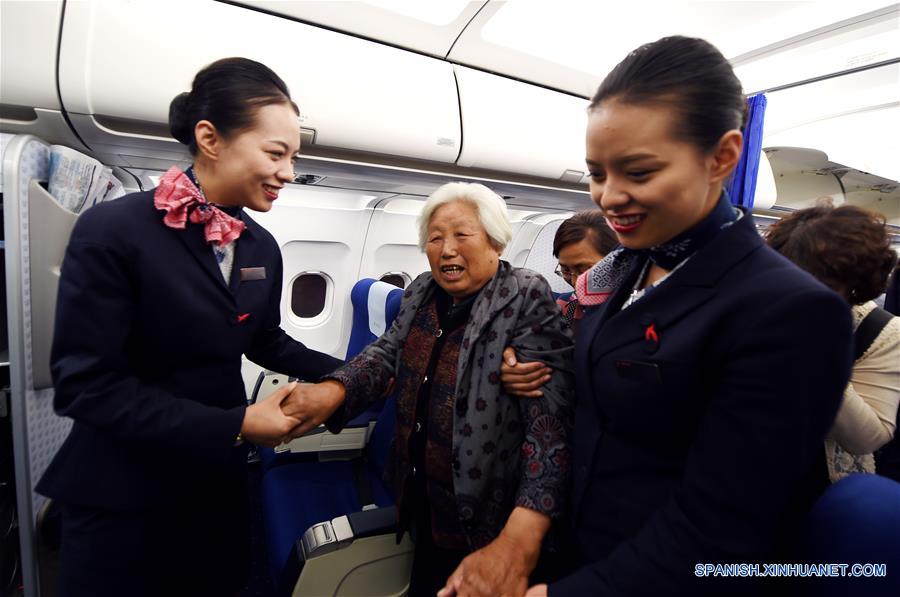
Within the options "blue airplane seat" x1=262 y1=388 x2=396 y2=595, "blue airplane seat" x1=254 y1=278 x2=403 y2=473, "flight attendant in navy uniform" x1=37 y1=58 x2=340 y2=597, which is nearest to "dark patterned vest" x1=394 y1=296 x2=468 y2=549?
"flight attendant in navy uniform" x1=37 y1=58 x2=340 y2=597

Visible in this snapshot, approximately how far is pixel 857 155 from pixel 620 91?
4848 mm

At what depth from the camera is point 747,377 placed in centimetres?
68

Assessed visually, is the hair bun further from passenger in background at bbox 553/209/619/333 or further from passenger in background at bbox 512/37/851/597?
passenger in background at bbox 553/209/619/333

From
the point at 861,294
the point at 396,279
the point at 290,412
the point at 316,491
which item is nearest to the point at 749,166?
the point at 861,294

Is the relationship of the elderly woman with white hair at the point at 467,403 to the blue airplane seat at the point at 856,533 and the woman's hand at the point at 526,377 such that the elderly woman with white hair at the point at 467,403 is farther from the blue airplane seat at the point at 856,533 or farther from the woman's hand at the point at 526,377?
the blue airplane seat at the point at 856,533

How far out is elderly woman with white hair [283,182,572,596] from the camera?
1161mm

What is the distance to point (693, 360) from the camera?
0.76m

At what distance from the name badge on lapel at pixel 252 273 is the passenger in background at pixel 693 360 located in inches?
42.6

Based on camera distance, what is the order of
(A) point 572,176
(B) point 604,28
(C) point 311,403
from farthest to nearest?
(A) point 572,176
(B) point 604,28
(C) point 311,403

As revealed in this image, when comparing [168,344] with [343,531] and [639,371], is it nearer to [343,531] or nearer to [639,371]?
[343,531]

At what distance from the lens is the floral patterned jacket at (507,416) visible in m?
1.19

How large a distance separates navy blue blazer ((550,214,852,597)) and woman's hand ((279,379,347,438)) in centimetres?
88

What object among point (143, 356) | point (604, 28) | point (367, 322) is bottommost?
point (367, 322)

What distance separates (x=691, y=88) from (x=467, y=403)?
983mm
